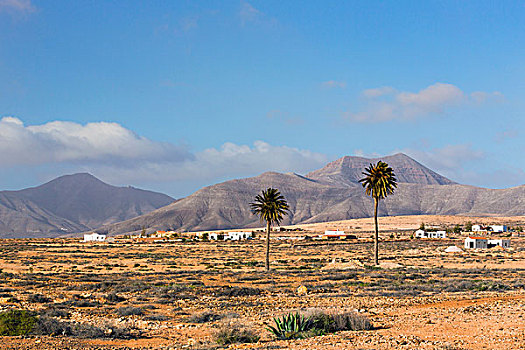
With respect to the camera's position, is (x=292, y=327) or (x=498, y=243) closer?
(x=292, y=327)

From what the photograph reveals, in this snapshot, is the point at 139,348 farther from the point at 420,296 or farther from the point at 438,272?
the point at 438,272

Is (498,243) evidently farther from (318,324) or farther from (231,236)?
(318,324)

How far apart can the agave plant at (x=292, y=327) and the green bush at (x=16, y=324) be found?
8.02 m

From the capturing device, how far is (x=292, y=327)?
17094 millimetres

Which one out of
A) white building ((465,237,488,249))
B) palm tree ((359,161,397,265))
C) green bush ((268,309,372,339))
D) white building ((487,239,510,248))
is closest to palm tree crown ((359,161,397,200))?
palm tree ((359,161,397,265))

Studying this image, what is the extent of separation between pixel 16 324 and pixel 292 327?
9134mm

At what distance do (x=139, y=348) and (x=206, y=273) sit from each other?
103ft

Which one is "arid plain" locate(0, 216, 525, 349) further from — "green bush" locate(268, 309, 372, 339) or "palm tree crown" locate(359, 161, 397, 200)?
"palm tree crown" locate(359, 161, 397, 200)

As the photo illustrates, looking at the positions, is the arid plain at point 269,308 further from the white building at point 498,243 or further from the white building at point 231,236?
the white building at point 231,236

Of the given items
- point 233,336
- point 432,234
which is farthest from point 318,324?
point 432,234

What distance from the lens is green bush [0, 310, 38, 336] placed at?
17375mm

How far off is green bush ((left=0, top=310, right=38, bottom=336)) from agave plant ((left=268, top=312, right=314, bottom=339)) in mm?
8020

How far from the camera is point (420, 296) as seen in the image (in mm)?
28578

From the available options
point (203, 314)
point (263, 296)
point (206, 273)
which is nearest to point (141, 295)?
point (263, 296)
